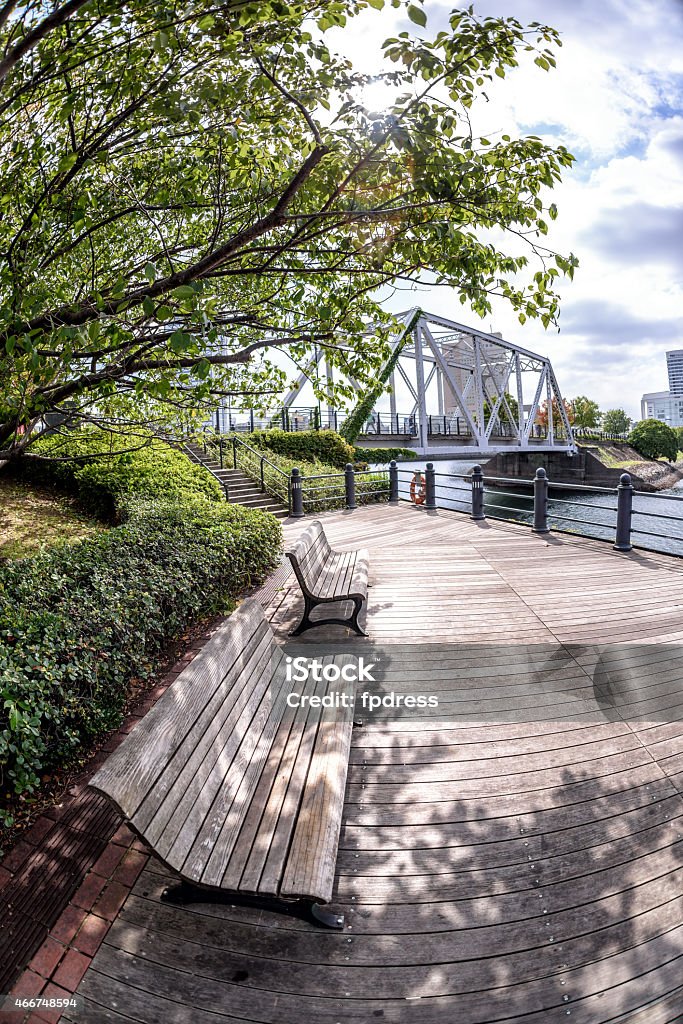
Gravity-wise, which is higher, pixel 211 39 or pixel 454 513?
pixel 211 39

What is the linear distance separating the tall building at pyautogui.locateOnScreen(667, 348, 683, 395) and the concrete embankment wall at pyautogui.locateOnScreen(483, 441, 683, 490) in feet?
471

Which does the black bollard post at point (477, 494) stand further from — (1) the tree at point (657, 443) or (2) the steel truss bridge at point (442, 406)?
(1) the tree at point (657, 443)

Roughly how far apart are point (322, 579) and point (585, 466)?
4955cm

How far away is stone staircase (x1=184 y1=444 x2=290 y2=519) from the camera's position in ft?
46.2

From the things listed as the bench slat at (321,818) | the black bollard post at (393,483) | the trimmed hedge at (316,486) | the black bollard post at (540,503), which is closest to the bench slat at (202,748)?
the bench slat at (321,818)

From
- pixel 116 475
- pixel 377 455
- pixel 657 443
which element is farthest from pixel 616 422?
pixel 116 475

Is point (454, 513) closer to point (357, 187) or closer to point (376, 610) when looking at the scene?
point (376, 610)

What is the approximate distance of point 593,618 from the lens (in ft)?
18.9

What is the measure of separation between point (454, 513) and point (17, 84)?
34.6ft

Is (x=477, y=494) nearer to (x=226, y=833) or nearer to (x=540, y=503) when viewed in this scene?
(x=540, y=503)

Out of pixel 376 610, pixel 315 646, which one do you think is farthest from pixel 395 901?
pixel 376 610

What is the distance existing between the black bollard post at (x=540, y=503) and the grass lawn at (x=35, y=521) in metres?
7.38

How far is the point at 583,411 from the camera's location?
85.0 meters

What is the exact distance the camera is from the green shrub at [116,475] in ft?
33.7
